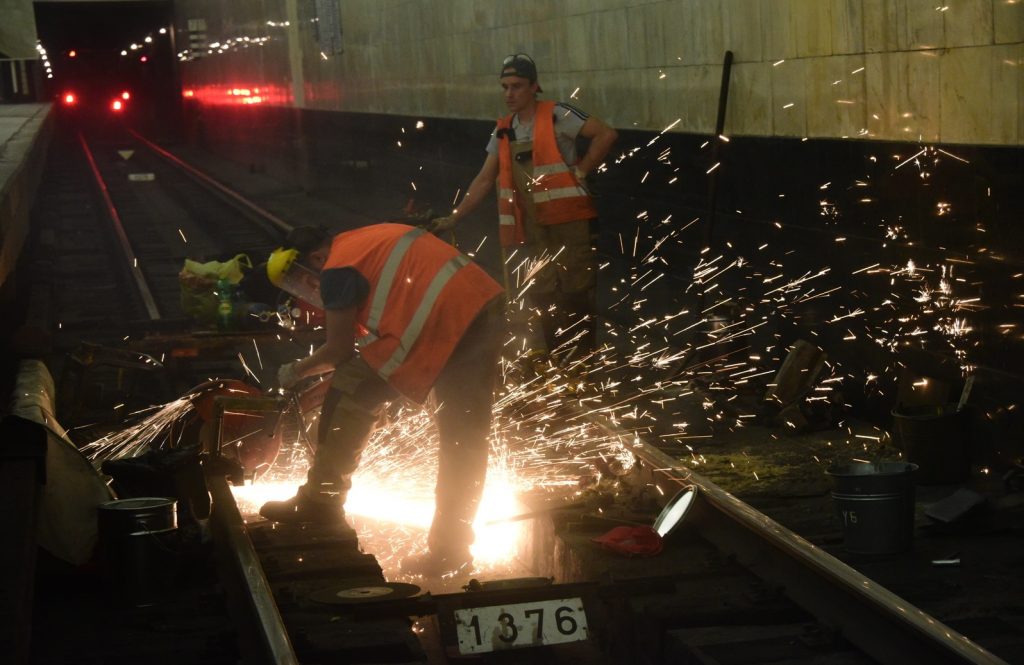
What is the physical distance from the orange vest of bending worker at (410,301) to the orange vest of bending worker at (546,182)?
2.96 meters

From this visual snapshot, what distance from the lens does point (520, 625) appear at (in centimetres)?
508

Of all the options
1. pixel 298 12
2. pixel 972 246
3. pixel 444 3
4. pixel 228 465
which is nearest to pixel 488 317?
pixel 228 465

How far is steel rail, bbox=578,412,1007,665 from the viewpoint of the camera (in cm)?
450

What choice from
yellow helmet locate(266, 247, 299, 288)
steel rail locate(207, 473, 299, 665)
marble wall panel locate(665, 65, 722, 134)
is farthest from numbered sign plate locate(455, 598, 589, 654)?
marble wall panel locate(665, 65, 722, 134)

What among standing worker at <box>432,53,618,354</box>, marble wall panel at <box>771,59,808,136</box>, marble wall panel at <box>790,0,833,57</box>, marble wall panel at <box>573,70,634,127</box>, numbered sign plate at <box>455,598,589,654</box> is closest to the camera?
numbered sign plate at <box>455,598,589,654</box>

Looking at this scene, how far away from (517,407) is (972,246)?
8.87 ft

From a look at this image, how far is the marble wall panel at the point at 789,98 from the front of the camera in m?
9.03

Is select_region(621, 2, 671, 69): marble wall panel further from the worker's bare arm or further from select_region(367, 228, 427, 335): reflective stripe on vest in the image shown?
select_region(367, 228, 427, 335): reflective stripe on vest

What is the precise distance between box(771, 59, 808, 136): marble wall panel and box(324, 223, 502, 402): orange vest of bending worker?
12.2 ft

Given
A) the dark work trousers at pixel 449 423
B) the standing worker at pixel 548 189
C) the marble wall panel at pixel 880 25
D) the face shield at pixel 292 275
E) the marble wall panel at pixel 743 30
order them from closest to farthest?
the dark work trousers at pixel 449 423
the face shield at pixel 292 275
the marble wall panel at pixel 880 25
the standing worker at pixel 548 189
the marble wall panel at pixel 743 30

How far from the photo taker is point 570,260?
906 centimetres

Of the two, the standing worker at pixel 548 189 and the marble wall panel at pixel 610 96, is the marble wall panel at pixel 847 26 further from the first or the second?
the marble wall panel at pixel 610 96

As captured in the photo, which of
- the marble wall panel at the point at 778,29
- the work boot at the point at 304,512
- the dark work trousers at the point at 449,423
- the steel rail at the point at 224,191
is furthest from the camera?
the steel rail at the point at 224,191

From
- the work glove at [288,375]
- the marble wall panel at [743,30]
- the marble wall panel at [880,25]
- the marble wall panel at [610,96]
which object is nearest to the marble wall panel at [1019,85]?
the marble wall panel at [880,25]
